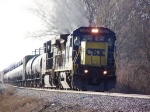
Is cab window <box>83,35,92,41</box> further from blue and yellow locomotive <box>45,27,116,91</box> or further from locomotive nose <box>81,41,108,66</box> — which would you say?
locomotive nose <box>81,41,108,66</box>

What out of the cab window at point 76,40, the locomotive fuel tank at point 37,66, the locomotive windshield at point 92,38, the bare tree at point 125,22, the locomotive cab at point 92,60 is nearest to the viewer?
the locomotive cab at point 92,60

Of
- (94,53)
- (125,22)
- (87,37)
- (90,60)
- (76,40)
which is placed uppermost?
(125,22)

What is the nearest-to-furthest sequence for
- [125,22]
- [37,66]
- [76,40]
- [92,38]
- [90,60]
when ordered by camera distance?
[90,60] < [92,38] < [76,40] < [37,66] < [125,22]

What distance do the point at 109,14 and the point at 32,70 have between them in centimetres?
699

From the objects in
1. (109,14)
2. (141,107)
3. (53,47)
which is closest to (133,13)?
(109,14)

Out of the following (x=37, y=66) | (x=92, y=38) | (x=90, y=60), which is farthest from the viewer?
(x=37, y=66)

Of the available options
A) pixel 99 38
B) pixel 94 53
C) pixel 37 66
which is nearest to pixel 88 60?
pixel 94 53

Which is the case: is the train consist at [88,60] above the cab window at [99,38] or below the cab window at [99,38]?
below

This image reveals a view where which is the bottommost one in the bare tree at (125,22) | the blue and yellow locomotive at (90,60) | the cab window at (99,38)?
the blue and yellow locomotive at (90,60)

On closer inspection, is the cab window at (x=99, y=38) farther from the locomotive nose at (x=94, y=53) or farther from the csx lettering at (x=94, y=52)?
the csx lettering at (x=94, y=52)

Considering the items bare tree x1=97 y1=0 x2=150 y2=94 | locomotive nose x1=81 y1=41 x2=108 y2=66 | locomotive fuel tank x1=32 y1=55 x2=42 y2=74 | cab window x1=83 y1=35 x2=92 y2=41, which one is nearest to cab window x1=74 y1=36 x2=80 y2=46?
cab window x1=83 y1=35 x2=92 y2=41

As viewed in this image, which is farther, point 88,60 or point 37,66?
point 37,66

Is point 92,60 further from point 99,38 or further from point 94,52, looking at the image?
point 99,38

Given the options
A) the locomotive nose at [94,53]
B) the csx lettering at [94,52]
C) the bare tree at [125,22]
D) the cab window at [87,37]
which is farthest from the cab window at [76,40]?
the bare tree at [125,22]
